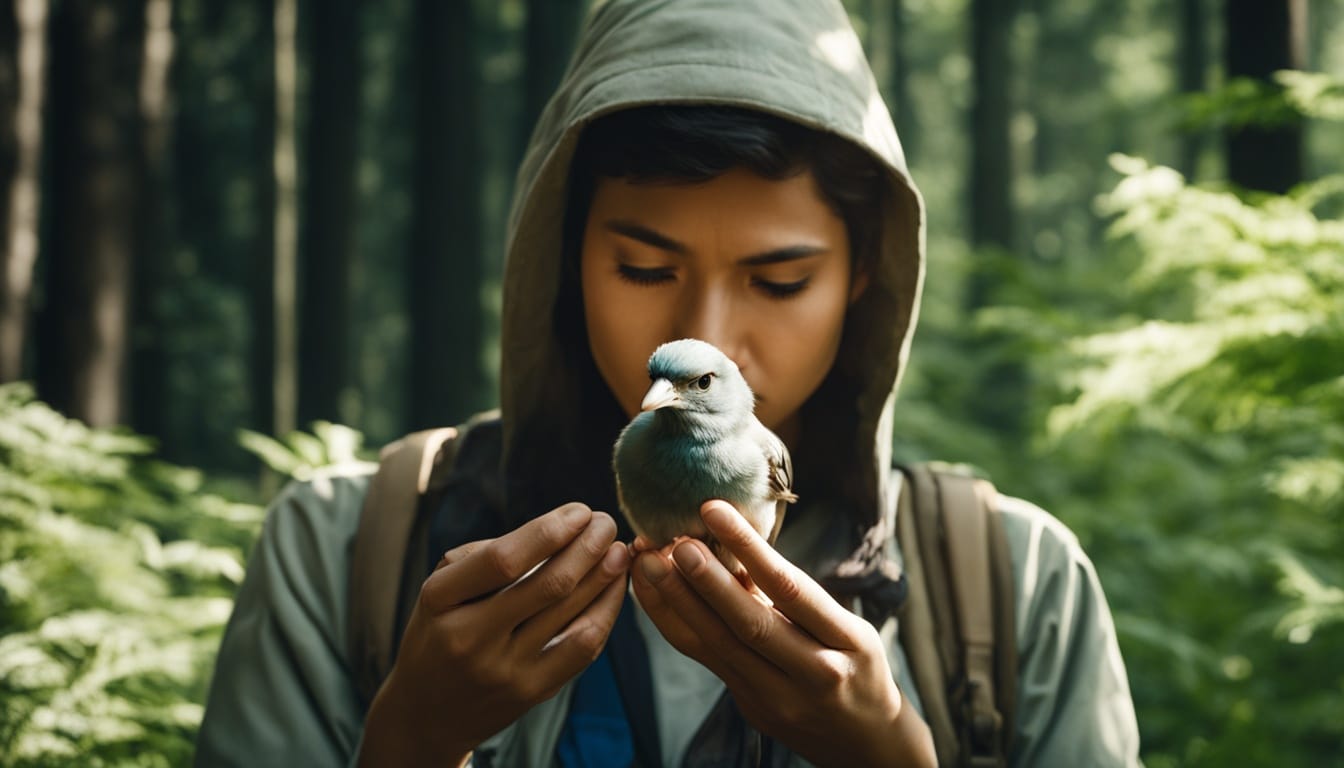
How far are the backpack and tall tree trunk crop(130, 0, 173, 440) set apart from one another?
35.7 ft

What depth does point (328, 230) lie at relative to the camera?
48.4 ft

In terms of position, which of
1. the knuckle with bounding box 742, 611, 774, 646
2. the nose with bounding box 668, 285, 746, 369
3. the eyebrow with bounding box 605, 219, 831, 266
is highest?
the eyebrow with bounding box 605, 219, 831, 266

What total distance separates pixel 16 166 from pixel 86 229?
2.55 feet

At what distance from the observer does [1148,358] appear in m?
4.31

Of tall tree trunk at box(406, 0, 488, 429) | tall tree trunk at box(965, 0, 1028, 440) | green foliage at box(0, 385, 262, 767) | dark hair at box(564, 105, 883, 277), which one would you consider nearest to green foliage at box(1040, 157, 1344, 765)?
dark hair at box(564, 105, 883, 277)

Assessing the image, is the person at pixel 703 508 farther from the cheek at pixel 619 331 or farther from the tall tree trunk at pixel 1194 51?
the tall tree trunk at pixel 1194 51

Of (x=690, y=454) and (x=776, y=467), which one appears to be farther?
(x=776, y=467)

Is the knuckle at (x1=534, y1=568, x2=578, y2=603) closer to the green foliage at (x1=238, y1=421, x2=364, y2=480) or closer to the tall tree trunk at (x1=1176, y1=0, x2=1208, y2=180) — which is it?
the green foliage at (x1=238, y1=421, x2=364, y2=480)

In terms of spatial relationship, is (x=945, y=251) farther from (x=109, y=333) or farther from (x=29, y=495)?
(x=29, y=495)

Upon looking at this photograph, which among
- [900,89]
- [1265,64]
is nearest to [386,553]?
[1265,64]

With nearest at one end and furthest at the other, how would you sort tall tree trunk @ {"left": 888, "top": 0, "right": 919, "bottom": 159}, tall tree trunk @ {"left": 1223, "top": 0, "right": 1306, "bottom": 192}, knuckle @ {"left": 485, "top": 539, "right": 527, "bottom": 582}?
knuckle @ {"left": 485, "top": 539, "right": 527, "bottom": 582}
tall tree trunk @ {"left": 1223, "top": 0, "right": 1306, "bottom": 192}
tall tree trunk @ {"left": 888, "top": 0, "right": 919, "bottom": 159}

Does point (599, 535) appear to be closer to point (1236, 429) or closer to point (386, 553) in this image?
point (386, 553)

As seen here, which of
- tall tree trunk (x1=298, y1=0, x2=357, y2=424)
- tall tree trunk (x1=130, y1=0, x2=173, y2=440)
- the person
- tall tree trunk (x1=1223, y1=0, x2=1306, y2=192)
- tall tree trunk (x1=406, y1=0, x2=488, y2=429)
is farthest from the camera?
tall tree trunk (x1=298, y1=0, x2=357, y2=424)

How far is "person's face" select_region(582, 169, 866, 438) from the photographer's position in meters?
2.27
